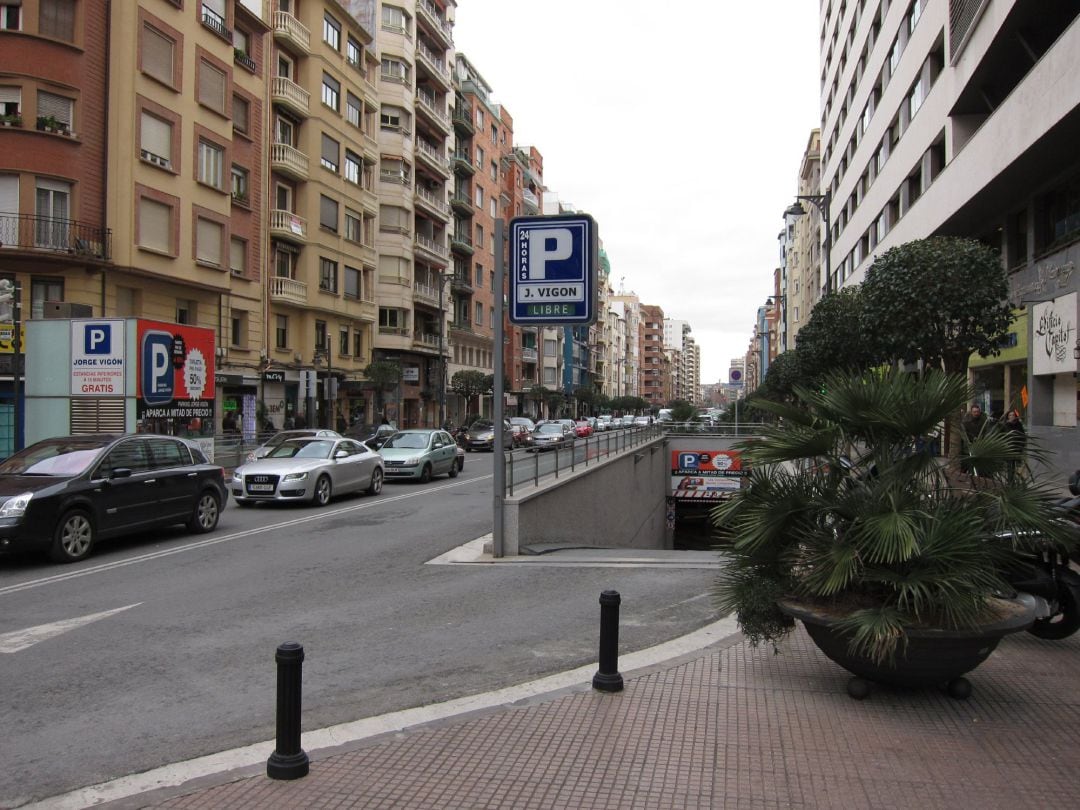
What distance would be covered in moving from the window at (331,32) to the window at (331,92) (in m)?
1.59

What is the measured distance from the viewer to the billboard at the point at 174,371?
63.1 ft

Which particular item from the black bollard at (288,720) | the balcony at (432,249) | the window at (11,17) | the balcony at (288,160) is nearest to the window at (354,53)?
the balcony at (288,160)

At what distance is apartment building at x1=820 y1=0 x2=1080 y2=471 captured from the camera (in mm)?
16156

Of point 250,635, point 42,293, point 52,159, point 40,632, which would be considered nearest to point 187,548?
point 40,632

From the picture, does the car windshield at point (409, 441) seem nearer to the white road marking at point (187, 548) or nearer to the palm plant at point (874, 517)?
the white road marking at point (187, 548)

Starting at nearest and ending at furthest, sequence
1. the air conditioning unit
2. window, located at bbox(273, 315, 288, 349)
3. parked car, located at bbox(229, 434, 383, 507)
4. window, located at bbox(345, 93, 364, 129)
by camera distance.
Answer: parked car, located at bbox(229, 434, 383, 507)
the air conditioning unit
window, located at bbox(273, 315, 288, 349)
window, located at bbox(345, 93, 364, 129)

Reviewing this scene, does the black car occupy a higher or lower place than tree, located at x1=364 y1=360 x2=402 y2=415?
lower

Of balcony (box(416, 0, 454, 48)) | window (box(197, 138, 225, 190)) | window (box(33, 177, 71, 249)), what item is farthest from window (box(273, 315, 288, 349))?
balcony (box(416, 0, 454, 48))

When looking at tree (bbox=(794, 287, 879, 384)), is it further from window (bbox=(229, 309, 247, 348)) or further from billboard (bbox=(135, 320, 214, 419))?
window (bbox=(229, 309, 247, 348))

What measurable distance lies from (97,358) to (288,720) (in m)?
17.8

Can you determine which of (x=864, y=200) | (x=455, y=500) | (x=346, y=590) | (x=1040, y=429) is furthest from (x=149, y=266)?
(x=864, y=200)

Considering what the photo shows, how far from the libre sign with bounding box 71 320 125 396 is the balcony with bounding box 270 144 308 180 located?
18.9 m

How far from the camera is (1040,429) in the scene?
1819 centimetres

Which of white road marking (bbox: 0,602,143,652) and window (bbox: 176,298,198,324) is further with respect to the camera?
window (bbox: 176,298,198,324)
